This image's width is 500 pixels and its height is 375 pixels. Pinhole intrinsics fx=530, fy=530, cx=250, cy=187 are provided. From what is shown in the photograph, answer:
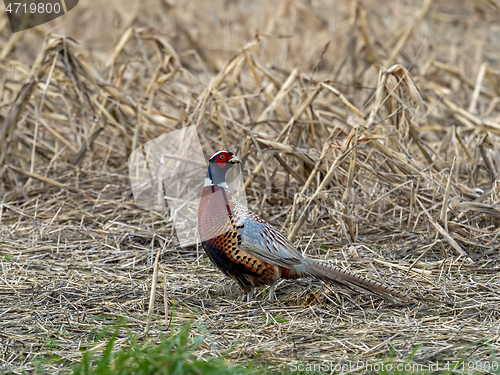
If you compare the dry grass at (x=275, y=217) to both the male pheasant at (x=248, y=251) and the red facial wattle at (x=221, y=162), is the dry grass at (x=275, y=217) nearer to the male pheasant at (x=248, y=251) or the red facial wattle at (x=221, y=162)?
the male pheasant at (x=248, y=251)

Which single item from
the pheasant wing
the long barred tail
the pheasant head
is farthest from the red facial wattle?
the long barred tail

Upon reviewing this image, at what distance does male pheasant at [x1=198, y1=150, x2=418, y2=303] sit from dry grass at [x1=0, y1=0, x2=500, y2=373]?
13 cm

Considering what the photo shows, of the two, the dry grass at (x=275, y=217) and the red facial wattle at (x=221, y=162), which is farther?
the red facial wattle at (x=221, y=162)

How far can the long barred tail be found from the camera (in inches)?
107

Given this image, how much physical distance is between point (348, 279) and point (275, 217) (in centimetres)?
123

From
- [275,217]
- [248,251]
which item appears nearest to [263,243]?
[248,251]

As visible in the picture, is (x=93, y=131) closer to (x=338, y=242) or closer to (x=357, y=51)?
(x=338, y=242)

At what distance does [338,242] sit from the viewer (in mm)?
3699

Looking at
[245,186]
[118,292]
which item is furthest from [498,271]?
[118,292]

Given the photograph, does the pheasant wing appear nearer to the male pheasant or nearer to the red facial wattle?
the male pheasant

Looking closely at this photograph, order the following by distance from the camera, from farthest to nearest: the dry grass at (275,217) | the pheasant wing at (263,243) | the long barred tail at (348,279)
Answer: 1. the pheasant wing at (263,243)
2. the long barred tail at (348,279)
3. the dry grass at (275,217)

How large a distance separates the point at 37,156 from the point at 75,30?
4.05 meters

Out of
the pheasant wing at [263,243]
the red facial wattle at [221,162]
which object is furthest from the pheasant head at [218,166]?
the pheasant wing at [263,243]

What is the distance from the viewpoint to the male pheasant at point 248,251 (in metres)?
2.80
